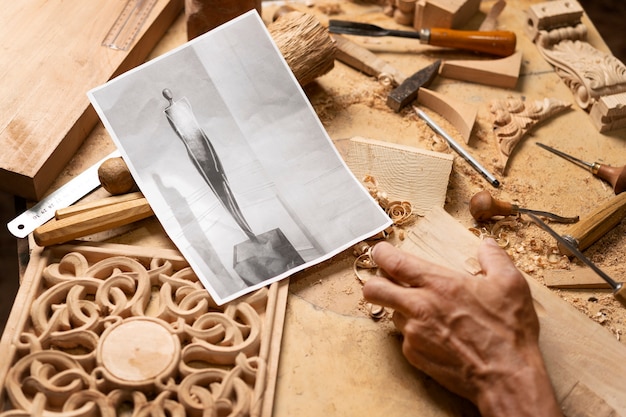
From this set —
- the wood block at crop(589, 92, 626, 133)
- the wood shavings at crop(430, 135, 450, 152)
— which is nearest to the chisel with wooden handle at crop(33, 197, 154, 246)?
the wood shavings at crop(430, 135, 450, 152)

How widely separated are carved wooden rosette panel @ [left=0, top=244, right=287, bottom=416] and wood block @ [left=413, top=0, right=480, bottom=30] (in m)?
0.92

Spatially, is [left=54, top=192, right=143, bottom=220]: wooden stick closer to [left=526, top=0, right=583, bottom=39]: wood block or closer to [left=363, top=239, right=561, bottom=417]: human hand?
[left=363, top=239, right=561, bottom=417]: human hand

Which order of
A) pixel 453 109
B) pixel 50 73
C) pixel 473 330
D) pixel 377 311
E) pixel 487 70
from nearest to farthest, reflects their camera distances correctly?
1. pixel 473 330
2. pixel 377 311
3. pixel 50 73
4. pixel 453 109
5. pixel 487 70

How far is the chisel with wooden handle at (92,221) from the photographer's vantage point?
4.21 ft

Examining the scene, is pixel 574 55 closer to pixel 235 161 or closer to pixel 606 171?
pixel 606 171

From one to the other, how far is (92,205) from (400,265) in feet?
2.03

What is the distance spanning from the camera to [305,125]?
1501mm

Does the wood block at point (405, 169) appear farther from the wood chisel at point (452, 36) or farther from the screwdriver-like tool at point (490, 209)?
the wood chisel at point (452, 36)

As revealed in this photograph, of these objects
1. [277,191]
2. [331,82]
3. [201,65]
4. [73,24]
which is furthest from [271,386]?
[73,24]

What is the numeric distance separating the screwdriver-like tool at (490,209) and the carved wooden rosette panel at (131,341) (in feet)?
1.43

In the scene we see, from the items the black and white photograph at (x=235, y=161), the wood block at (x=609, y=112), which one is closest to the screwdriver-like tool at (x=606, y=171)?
the wood block at (x=609, y=112)

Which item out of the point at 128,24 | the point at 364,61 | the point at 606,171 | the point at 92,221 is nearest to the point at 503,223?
the point at 606,171

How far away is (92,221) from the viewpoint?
4.31ft

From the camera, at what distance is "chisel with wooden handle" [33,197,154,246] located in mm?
1284
